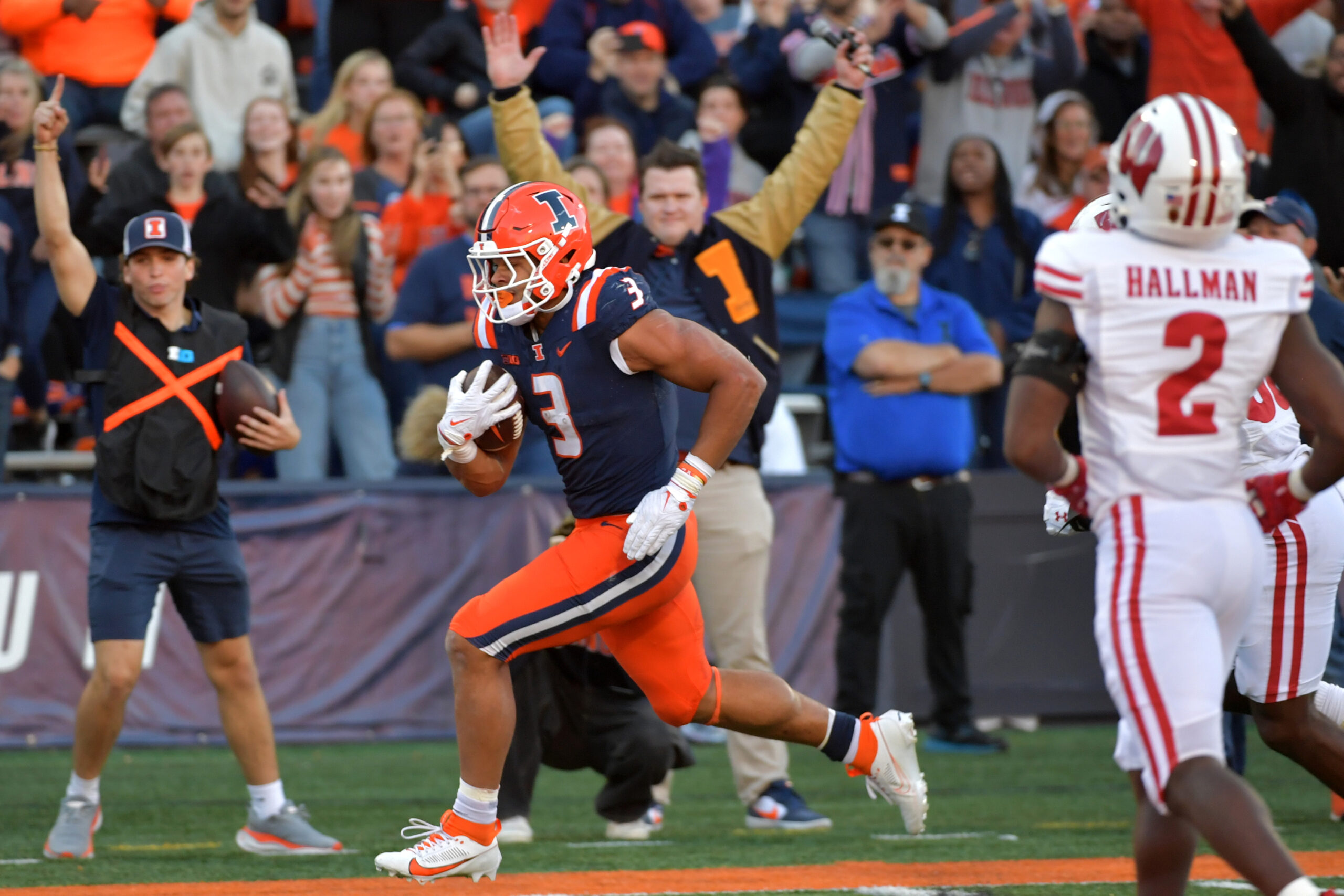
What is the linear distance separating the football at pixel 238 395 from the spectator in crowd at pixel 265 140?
131 inches

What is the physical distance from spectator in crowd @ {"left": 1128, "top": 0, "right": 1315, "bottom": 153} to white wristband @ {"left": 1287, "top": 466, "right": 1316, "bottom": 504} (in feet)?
22.1

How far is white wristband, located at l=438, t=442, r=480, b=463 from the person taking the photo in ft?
15.0

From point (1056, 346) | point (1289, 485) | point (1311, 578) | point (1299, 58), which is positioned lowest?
point (1311, 578)

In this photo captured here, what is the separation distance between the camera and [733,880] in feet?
16.2

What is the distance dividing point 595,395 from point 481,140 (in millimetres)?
6223

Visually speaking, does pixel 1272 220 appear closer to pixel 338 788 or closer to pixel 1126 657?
pixel 1126 657

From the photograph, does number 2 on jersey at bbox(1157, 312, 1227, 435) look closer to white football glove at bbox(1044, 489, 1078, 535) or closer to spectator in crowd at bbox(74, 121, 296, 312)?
white football glove at bbox(1044, 489, 1078, 535)

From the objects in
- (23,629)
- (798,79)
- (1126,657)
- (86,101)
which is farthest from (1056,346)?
(86,101)

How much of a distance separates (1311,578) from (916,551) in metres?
3.61

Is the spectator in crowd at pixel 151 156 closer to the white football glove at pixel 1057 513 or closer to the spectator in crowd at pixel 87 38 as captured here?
the spectator in crowd at pixel 87 38

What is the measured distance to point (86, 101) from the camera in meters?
9.72

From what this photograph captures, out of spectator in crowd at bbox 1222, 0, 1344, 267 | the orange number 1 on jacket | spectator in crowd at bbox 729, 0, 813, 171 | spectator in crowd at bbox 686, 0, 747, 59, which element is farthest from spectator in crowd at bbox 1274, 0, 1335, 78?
the orange number 1 on jacket

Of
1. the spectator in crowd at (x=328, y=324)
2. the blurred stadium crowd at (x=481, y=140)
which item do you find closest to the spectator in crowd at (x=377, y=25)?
the blurred stadium crowd at (x=481, y=140)

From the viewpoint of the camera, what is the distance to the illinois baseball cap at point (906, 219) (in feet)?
25.9
